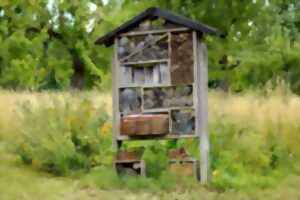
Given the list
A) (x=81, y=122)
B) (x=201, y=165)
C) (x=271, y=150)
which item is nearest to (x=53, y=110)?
(x=81, y=122)

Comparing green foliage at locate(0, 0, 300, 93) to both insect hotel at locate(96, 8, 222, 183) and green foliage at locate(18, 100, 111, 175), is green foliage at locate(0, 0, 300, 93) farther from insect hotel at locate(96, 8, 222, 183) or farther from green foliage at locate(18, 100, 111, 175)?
insect hotel at locate(96, 8, 222, 183)

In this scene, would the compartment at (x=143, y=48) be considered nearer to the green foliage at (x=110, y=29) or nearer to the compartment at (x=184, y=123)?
the compartment at (x=184, y=123)

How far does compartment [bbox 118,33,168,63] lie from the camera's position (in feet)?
29.6

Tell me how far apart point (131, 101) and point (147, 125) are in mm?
504

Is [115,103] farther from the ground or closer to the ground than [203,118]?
farther from the ground

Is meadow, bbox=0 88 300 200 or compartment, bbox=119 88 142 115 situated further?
compartment, bbox=119 88 142 115

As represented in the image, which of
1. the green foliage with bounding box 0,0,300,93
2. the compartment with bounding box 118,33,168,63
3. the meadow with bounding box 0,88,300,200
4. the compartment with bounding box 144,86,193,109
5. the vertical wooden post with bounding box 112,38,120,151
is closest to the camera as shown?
the meadow with bounding box 0,88,300,200

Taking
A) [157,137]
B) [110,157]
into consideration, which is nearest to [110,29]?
[110,157]

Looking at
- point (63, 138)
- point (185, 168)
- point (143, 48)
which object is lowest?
point (185, 168)

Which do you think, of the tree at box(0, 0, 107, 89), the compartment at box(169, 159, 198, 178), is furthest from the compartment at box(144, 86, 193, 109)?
the tree at box(0, 0, 107, 89)

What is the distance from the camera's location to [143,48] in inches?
359

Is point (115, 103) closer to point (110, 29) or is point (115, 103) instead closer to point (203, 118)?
point (203, 118)

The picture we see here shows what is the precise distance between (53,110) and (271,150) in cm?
335

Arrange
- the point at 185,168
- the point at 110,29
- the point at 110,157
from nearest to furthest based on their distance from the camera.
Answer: the point at 185,168 < the point at 110,157 < the point at 110,29
